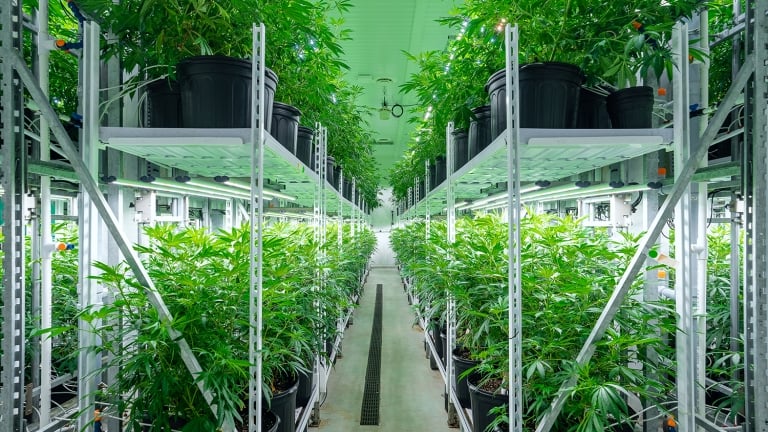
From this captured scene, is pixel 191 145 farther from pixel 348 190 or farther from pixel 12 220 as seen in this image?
pixel 348 190

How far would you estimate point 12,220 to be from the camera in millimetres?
983

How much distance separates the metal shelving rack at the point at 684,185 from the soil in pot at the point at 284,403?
0.93m

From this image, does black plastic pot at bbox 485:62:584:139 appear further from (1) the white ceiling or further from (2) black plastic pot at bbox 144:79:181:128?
(1) the white ceiling

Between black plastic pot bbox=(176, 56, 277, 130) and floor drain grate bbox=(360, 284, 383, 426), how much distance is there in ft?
7.04

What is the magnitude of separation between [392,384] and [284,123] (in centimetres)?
228

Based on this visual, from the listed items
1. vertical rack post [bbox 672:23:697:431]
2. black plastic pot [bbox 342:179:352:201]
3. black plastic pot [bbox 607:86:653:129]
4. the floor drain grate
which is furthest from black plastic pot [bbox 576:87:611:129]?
black plastic pot [bbox 342:179:352:201]

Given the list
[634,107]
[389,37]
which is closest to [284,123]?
[634,107]

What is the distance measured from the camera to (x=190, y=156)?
1540mm

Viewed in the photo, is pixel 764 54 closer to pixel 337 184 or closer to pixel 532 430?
pixel 532 430

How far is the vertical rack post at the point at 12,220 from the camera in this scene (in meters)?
0.96

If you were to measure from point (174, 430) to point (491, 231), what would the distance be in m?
1.56

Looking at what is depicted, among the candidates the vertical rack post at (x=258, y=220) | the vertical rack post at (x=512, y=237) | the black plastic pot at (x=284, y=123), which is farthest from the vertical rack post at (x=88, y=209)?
the vertical rack post at (x=512, y=237)

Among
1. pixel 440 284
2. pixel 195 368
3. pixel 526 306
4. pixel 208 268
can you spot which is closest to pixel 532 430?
pixel 526 306

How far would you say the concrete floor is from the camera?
2.73m
